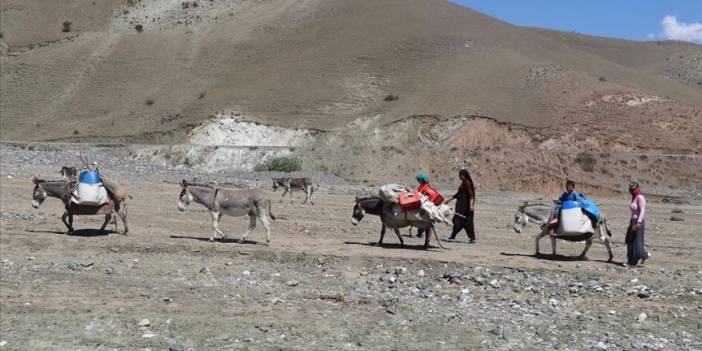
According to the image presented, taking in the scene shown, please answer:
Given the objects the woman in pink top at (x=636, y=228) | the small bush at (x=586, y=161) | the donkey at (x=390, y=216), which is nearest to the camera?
the woman in pink top at (x=636, y=228)

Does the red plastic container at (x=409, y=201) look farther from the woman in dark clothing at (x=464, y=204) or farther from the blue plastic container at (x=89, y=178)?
the blue plastic container at (x=89, y=178)

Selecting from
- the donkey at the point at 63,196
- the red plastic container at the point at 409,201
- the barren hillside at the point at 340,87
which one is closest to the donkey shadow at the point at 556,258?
the red plastic container at the point at 409,201

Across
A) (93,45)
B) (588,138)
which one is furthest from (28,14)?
(588,138)

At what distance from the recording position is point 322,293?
13766mm

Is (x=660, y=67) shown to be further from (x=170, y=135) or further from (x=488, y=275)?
(x=488, y=275)

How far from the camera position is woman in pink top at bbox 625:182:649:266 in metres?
16.2

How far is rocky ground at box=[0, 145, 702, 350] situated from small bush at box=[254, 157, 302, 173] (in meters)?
31.3

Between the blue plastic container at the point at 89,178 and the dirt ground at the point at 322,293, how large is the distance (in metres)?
1.32

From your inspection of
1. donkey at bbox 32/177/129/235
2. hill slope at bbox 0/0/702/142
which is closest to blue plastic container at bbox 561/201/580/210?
donkey at bbox 32/177/129/235

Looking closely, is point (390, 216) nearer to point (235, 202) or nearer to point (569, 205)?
point (235, 202)

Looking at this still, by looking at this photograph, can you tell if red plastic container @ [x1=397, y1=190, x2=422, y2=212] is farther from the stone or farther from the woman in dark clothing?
the stone

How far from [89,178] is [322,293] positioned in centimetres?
708

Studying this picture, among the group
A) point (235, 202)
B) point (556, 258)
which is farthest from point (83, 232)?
point (556, 258)

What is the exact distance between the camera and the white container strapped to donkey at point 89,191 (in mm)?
17984
